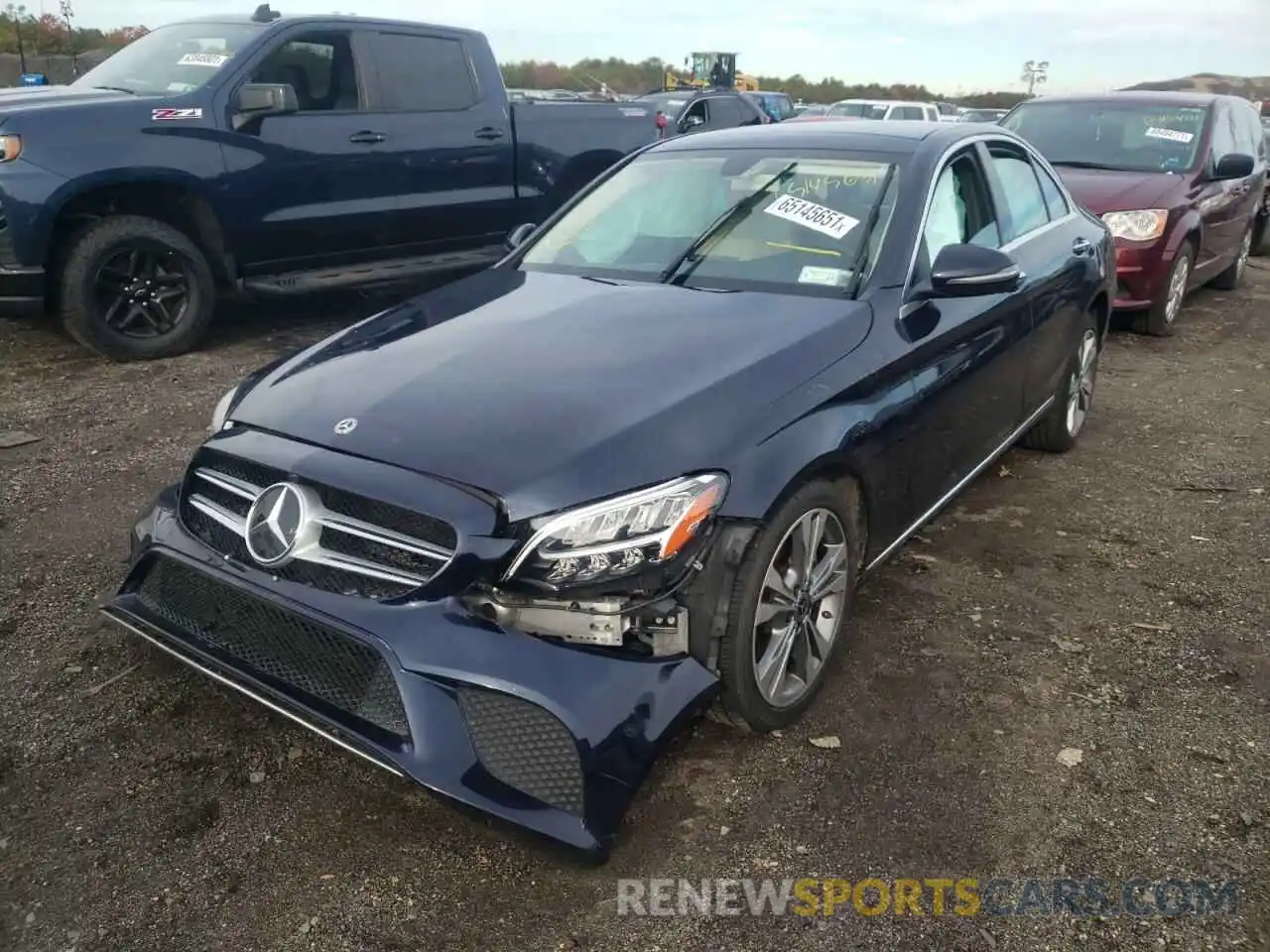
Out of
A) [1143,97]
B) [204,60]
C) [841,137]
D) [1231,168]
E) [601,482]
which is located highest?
[204,60]

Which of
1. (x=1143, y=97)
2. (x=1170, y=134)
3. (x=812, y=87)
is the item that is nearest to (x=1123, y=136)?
(x=1170, y=134)

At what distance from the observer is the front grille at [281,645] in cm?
228

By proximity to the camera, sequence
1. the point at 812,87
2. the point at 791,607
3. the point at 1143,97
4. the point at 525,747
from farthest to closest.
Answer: the point at 812,87
the point at 1143,97
the point at 791,607
the point at 525,747

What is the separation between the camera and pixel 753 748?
2828 mm

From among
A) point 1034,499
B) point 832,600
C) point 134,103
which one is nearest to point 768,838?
point 832,600

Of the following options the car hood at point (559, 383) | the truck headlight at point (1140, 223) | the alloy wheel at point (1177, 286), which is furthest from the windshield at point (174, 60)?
the alloy wheel at point (1177, 286)

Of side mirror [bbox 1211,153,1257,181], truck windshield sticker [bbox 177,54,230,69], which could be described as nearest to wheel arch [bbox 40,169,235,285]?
truck windshield sticker [bbox 177,54,230,69]

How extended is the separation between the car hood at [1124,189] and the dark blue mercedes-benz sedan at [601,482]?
4.06 meters

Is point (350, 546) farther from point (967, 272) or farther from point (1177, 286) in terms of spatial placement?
point (1177, 286)

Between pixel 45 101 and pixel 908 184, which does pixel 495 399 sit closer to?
pixel 908 184

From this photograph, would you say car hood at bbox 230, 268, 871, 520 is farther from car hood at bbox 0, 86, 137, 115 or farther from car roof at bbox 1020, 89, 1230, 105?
car roof at bbox 1020, 89, 1230, 105

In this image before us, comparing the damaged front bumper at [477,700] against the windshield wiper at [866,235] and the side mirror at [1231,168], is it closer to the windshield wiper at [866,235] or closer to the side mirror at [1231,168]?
the windshield wiper at [866,235]

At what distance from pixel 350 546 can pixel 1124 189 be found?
22.4 ft

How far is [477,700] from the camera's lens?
221 cm
